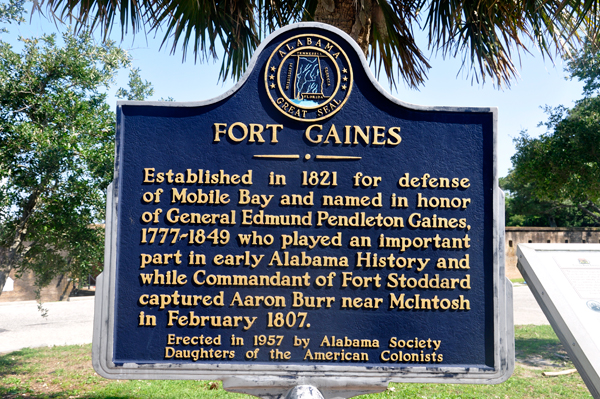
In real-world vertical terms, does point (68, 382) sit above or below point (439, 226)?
below

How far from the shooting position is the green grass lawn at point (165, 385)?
17.6 feet

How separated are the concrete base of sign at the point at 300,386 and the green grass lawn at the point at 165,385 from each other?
2.59 m

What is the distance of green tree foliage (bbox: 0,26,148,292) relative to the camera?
5340 millimetres

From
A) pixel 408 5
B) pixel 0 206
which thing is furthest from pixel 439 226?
pixel 0 206

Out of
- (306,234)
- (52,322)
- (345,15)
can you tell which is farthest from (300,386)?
(52,322)

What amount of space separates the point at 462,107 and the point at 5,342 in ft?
32.8

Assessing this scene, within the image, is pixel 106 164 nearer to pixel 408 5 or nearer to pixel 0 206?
pixel 0 206

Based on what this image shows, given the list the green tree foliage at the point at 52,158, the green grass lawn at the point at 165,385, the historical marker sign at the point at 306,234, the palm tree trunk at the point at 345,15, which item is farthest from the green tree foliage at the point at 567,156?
the green tree foliage at the point at 52,158

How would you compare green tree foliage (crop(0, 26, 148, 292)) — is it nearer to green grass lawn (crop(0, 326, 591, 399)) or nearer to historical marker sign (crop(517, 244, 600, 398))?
green grass lawn (crop(0, 326, 591, 399))

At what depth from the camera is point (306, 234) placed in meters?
2.89

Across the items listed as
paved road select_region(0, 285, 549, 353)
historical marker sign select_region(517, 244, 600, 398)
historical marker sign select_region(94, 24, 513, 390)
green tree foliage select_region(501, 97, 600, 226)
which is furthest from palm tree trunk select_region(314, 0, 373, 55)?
paved road select_region(0, 285, 549, 353)

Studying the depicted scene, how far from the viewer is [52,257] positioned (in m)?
5.84

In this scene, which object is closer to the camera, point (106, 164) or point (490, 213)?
point (490, 213)

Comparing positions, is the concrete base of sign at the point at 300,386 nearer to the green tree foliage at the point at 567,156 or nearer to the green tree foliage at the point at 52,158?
the green tree foliage at the point at 52,158
